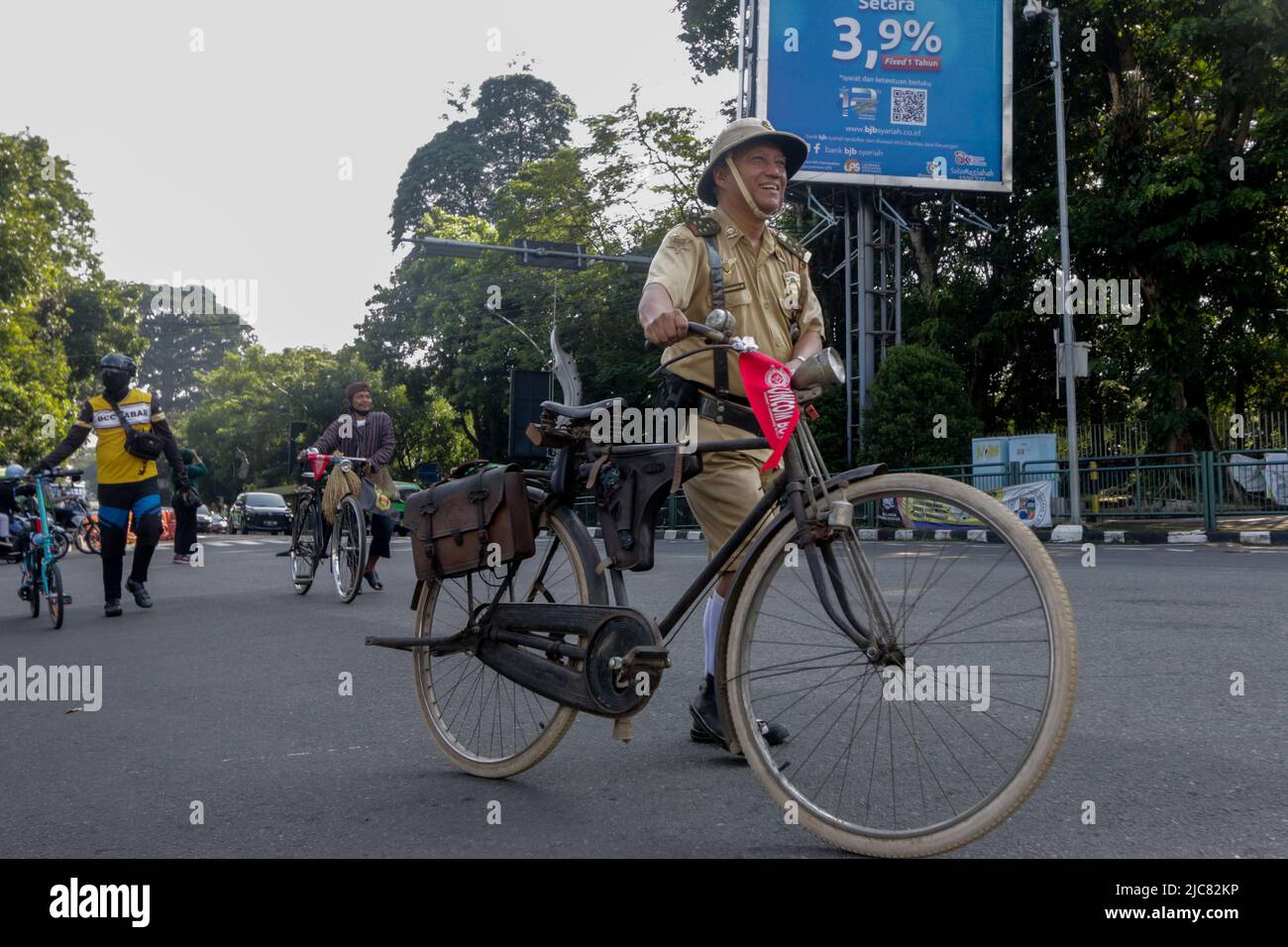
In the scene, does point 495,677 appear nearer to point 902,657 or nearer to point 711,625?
point 711,625

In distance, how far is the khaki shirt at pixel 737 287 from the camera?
381 cm

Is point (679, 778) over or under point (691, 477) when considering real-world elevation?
under

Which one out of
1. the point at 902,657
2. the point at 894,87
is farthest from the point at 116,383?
the point at 894,87

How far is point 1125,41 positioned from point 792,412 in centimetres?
2489

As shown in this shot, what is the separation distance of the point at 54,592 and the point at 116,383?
1639 mm

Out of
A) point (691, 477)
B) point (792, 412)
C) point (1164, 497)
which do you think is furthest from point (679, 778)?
point (1164, 497)

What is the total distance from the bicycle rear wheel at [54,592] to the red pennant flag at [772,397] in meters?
7.01

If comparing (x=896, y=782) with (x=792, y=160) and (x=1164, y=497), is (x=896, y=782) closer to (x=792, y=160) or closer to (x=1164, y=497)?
(x=792, y=160)

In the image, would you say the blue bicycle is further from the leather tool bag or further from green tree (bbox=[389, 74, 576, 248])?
green tree (bbox=[389, 74, 576, 248])

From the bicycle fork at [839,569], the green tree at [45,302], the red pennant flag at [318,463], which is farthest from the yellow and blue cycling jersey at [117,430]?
the green tree at [45,302]

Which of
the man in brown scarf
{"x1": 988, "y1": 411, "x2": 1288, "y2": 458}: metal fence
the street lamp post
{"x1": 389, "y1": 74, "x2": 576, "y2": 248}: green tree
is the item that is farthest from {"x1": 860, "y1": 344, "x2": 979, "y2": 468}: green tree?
{"x1": 389, "y1": 74, "x2": 576, "y2": 248}: green tree

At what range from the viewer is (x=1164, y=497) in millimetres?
19188
